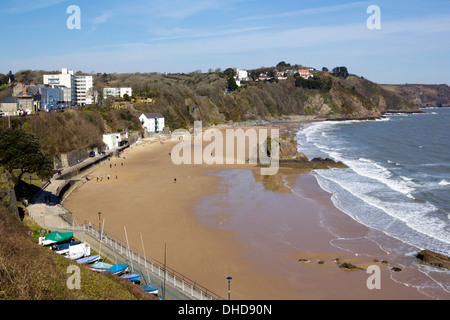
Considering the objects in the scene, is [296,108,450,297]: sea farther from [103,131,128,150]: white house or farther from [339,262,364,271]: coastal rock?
[103,131,128,150]: white house

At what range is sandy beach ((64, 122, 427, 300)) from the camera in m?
17.2

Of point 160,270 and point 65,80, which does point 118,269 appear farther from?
point 65,80

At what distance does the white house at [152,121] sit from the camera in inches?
2879

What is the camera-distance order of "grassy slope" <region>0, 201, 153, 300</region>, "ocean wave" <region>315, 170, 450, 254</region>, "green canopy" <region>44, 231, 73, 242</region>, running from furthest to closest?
1. "ocean wave" <region>315, 170, 450, 254</region>
2. "green canopy" <region>44, 231, 73, 242</region>
3. "grassy slope" <region>0, 201, 153, 300</region>

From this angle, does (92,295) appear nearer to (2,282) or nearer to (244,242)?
(2,282)

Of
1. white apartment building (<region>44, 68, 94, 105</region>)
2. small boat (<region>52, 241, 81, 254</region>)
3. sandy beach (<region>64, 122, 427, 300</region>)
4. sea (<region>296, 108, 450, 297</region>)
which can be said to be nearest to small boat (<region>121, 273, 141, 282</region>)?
sandy beach (<region>64, 122, 427, 300</region>)

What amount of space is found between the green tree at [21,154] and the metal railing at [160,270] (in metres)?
6.97

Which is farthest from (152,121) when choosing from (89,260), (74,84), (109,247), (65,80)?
(89,260)

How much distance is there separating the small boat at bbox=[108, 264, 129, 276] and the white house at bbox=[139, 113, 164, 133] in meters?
58.3

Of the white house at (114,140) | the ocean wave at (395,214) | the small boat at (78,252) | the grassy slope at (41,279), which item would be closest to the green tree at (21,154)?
the grassy slope at (41,279)

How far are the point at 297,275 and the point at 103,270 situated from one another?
8450 mm

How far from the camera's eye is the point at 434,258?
19000 mm

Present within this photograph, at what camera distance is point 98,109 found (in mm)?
63375

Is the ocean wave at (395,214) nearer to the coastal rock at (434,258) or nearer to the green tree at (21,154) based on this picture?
the coastal rock at (434,258)
